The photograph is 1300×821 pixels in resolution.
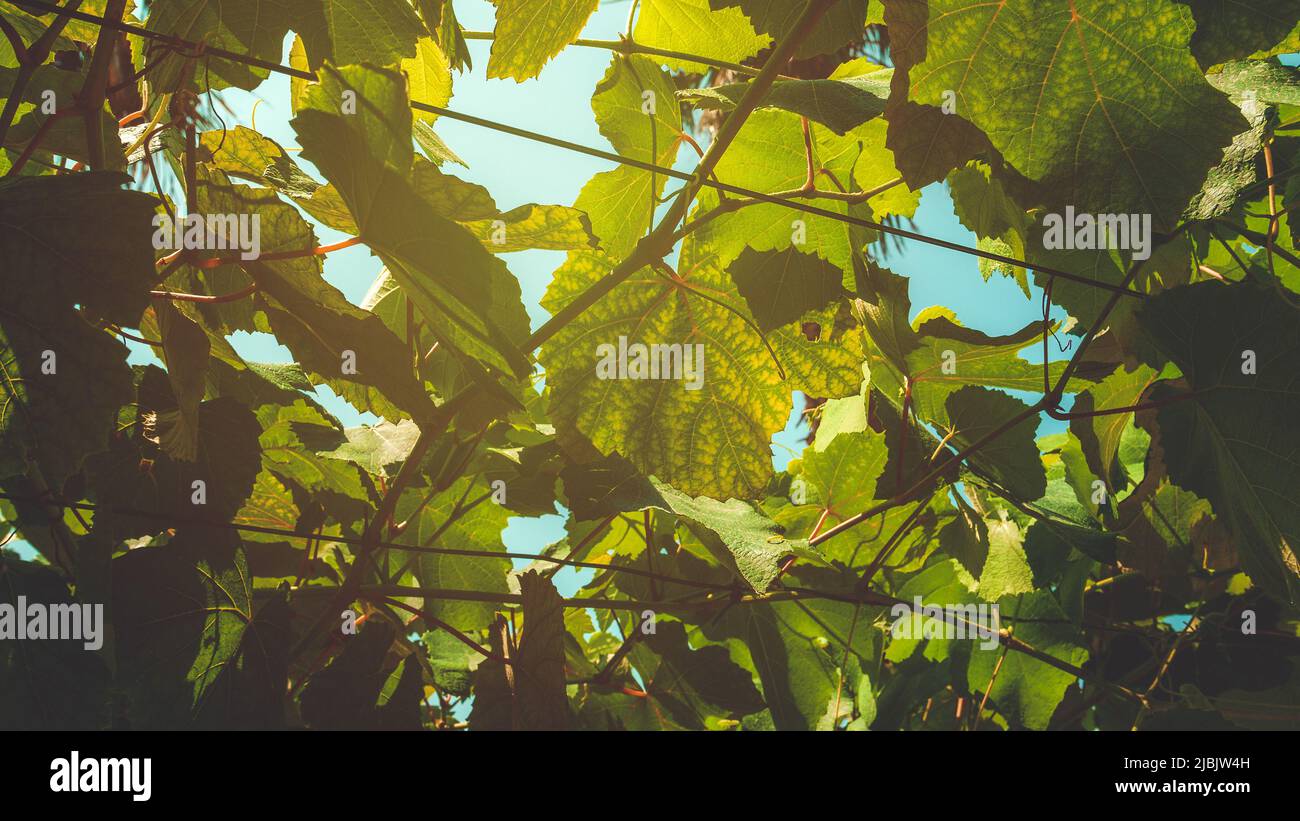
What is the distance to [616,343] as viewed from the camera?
3.99ft

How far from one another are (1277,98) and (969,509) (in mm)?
783

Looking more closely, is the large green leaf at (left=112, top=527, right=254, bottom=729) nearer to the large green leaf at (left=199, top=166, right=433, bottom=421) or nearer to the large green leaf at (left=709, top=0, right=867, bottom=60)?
the large green leaf at (left=199, top=166, right=433, bottom=421)

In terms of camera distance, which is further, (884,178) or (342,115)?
(884,178)

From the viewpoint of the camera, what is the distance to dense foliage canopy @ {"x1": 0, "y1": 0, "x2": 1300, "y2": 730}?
846mm

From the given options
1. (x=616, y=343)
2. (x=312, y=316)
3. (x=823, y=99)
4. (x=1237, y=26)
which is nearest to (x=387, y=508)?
(x=312, y=316)

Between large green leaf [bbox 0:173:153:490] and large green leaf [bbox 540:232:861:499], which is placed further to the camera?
large green leaf [bbox 540:232:861:499]

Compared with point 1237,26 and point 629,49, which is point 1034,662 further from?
point 629,49

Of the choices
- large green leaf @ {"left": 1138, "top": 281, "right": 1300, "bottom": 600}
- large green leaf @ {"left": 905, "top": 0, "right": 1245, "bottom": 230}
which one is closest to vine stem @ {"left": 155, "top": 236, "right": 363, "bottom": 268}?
large green leaf @ {"left": 905, "top": 0, "right": 1245, "bottom": 230}

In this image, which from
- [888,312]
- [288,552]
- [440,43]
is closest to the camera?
[440,43]

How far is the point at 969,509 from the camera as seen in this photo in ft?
5.17

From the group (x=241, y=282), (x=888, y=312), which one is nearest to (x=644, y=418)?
(x=888, y=312)

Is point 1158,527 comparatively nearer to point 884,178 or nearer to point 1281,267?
point 1281,267

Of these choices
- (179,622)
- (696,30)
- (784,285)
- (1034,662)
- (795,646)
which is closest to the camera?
(179,622)

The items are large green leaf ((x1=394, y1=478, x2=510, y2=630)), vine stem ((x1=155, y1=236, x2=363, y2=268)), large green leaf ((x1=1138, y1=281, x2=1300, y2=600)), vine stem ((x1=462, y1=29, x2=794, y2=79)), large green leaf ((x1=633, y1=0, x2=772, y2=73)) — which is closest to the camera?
vine stem ((x1=155, y1=236, x2=363, y2=268))
